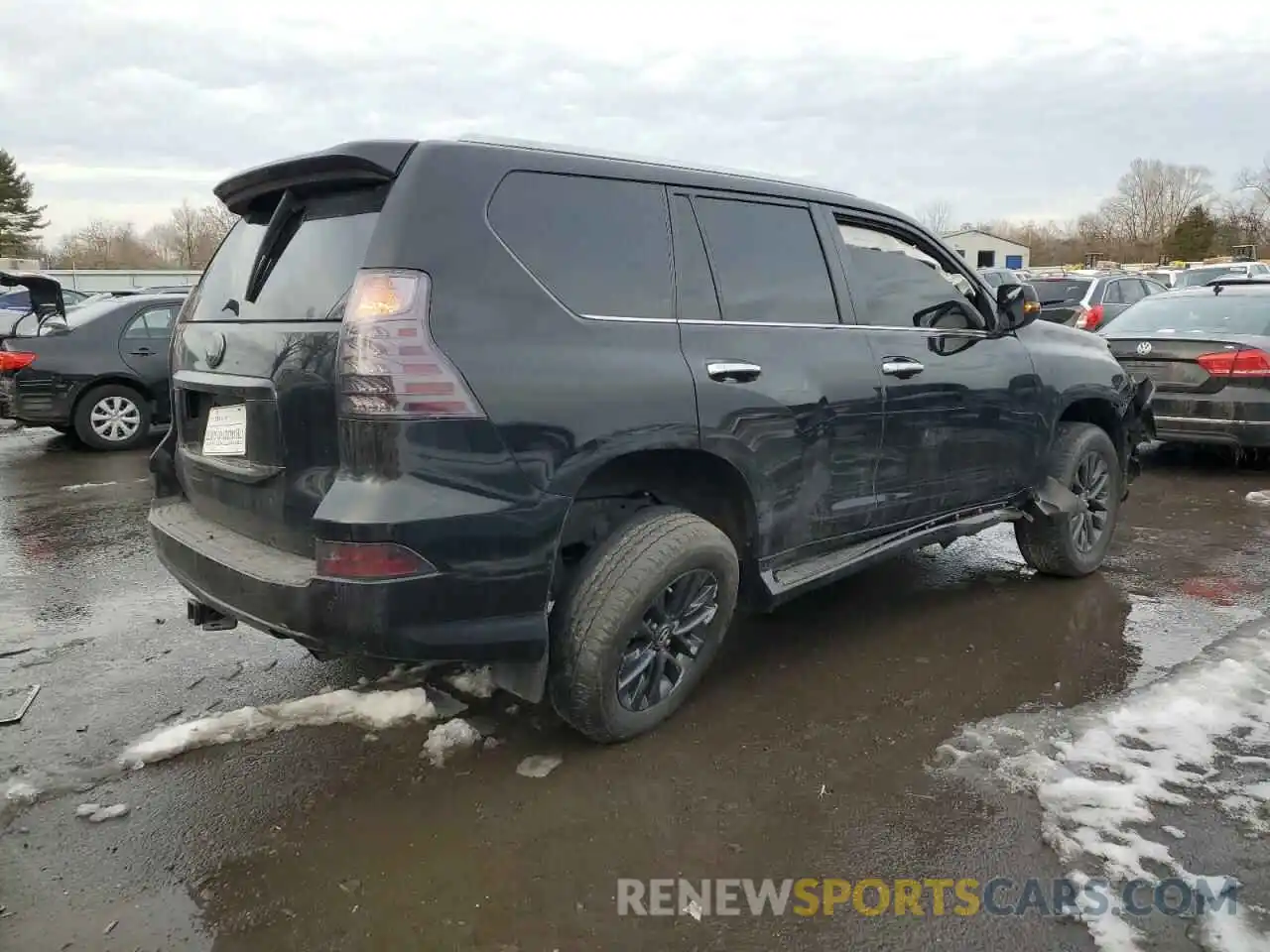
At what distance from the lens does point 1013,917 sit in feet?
7.56

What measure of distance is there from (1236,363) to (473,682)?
6598mm

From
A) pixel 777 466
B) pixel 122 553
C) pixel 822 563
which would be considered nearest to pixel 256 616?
pixel 777 466

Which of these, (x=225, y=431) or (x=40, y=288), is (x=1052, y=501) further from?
(x=40, y=288)

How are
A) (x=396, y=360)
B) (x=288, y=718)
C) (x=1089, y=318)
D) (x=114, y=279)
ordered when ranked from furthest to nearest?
(x=114, y=279) → (x=1089, y=318) → (x=288, y=718) → (x=396, y=360)

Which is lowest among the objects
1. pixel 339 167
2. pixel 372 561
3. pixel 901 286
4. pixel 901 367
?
pixel 372 561

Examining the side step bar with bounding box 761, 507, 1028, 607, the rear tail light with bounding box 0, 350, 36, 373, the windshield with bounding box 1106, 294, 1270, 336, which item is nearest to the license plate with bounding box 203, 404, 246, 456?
the side step bar with bounding box 761, 507, 1028, 607

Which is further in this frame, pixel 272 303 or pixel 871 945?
pixel 272 303

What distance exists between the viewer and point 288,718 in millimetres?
3256

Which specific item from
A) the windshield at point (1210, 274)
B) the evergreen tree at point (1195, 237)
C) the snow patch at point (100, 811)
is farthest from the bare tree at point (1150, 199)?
the snow patch at point (100, 811)

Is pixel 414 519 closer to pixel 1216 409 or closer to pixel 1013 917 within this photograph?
pixel 1013 917

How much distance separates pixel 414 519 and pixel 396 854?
0.91 meters

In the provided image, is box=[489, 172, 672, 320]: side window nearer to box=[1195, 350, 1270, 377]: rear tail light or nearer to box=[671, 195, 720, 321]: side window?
box=[671, 195, 720, 321]: side window

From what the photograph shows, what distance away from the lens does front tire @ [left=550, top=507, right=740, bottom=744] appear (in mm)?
2824

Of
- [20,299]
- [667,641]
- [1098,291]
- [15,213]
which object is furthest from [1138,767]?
[15,213]
